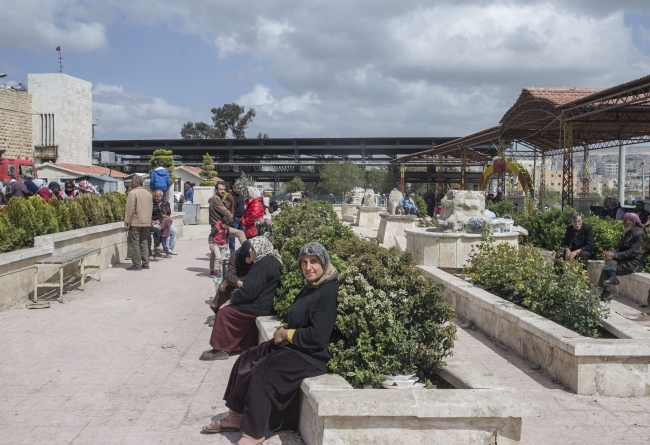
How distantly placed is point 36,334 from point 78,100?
4436 cm

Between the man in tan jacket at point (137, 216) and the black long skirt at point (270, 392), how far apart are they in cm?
743

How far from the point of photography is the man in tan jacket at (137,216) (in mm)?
10805

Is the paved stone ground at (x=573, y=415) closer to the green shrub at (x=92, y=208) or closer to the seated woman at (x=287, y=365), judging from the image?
the seated woman at (x=287, y=365)

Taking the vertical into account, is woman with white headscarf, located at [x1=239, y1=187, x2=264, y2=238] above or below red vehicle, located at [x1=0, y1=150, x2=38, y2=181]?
below

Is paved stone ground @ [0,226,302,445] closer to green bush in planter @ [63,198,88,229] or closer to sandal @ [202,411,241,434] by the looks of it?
sandal @ [202,411,241,434]

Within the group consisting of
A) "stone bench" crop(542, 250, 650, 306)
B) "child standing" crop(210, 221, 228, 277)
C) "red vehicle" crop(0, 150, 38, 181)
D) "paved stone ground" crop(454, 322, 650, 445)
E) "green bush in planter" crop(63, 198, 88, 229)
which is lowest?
"paved stone ground" crop(454, 322, 650, 445)

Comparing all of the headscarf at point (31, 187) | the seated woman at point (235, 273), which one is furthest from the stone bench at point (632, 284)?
the headscarf at point (31, 187)

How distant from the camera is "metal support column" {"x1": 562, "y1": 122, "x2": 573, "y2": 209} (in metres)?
21.4

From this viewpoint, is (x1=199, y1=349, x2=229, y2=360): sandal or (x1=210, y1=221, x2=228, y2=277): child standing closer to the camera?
(x1=199, y1=349, x2=229, y2=360): sandal

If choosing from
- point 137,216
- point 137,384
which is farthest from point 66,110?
point 137,384

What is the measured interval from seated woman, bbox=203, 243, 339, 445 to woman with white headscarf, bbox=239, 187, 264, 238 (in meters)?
5.81

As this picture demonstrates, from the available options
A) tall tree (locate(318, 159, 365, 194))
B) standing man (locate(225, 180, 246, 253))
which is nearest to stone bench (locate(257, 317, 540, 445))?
standing man (locate(225, 180, 246, 253))

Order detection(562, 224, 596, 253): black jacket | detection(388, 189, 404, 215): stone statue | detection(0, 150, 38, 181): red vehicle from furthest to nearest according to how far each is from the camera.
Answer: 1. detection(0, 150, 38, 181): red vehicle
2. detection(388, 189, 404, 215): stone statue
3. detection(562, 224, 596, 253): black jacket

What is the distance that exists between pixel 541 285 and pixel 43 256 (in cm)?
657
